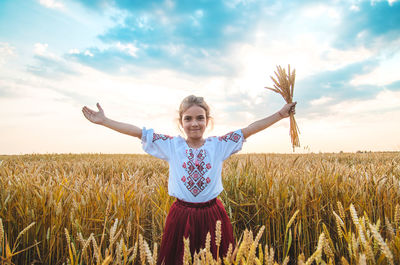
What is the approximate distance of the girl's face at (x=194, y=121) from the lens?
2346 mm

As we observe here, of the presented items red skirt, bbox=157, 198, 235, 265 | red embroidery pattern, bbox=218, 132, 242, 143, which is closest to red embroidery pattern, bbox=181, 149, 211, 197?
red skirt, bbox=157, 198, 235, 265

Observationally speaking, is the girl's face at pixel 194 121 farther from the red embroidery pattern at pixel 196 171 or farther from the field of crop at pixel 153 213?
the field of crop at pixel 153 213

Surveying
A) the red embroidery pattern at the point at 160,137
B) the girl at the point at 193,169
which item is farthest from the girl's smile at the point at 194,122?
the red embroidery pattern at the point at 160,137

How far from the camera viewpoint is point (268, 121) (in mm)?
2510

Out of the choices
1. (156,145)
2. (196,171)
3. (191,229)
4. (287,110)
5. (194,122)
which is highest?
(287,110)

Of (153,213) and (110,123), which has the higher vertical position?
(110,123)

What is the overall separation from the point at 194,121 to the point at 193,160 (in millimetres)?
354

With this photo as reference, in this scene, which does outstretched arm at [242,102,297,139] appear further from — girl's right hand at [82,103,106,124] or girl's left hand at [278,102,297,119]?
girl's right hand at [82,103,106,124]

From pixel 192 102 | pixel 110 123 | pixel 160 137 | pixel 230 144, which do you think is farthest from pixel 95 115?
pixel 230 144

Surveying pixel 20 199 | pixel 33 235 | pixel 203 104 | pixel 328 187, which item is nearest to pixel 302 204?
Result: pixel 328 187

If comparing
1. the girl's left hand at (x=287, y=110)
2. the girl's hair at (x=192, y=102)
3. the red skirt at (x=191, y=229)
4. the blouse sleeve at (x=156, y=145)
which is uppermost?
the girl's hair at (x=192, y=102)

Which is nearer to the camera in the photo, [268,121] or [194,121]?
[194,121]

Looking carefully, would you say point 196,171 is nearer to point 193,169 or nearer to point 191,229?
point 193,169

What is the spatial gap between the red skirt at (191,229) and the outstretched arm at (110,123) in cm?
83
